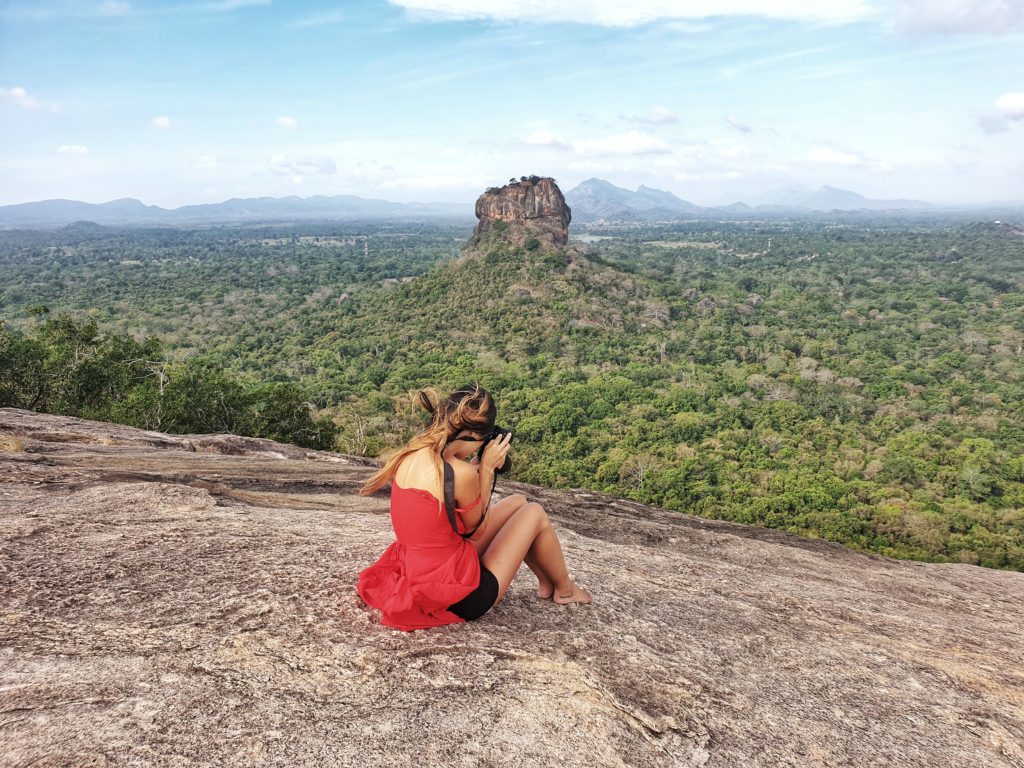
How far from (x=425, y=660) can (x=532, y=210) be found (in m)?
73.0

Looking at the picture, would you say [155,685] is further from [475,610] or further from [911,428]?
[911,428]

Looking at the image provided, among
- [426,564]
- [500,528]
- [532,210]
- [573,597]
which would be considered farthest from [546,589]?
[532,210]

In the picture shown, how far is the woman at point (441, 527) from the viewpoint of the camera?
133 inches

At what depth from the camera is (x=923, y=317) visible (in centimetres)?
6359

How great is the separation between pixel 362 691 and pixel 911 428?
37857 millimetres

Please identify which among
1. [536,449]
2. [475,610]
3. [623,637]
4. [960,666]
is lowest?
[536,449]

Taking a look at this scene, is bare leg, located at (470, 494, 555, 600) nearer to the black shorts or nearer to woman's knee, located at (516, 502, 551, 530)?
woman's knee, located at (516, 502, 551, 530)

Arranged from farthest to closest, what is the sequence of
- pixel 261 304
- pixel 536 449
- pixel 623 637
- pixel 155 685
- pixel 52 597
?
pixel 261 304, pixel 536 449, pixel 623 637, pixel 52 597, pixel 155 685

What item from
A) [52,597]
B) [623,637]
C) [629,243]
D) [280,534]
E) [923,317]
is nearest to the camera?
[52,597]

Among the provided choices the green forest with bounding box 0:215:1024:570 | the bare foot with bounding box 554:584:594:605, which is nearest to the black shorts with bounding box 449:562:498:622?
the bare foot with bounding box 554:584:594:605

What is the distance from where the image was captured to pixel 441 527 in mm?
3422

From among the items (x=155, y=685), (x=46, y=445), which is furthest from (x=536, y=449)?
(x=155, y=685)

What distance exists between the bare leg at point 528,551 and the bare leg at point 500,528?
0.9 inches

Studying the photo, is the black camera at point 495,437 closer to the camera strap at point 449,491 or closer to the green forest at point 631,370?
the camera strap at point 449,491
